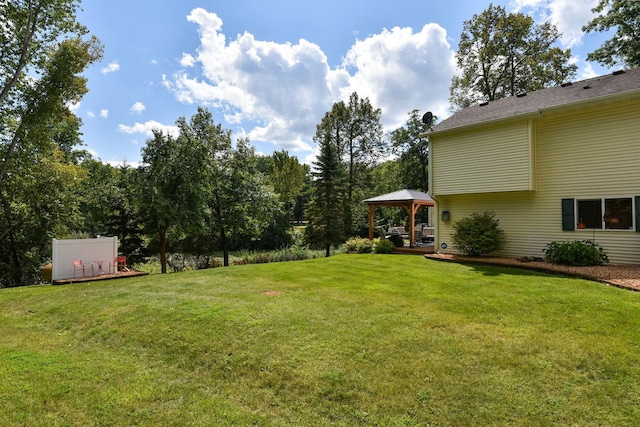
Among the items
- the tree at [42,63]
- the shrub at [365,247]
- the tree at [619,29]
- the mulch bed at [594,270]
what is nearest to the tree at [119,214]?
the tree at [42,63]

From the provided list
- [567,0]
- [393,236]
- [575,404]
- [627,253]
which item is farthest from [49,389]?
[567,0]

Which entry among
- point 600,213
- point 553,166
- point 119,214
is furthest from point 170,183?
point 600,213

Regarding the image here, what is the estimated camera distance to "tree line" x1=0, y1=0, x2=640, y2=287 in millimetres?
10672

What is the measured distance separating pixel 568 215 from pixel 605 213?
840 millimetres

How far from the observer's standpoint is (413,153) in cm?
2681

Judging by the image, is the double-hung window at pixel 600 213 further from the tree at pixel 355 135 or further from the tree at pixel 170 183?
the tree at pixel 355 135

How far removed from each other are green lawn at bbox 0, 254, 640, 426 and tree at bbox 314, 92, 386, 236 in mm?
21433

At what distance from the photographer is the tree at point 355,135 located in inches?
1070

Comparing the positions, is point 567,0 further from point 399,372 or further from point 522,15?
point 399,372

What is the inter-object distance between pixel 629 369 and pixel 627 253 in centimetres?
774

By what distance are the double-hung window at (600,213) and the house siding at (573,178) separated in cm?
15

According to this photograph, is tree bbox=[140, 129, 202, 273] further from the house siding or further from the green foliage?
the house siding

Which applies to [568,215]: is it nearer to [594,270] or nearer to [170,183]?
[594,270]

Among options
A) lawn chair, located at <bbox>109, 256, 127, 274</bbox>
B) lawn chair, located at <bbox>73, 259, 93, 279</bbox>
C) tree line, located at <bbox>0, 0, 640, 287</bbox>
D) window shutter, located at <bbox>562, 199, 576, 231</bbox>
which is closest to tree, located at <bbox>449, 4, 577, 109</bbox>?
tree line, located at <bbox>0, 0, 640, 287</bbox>
